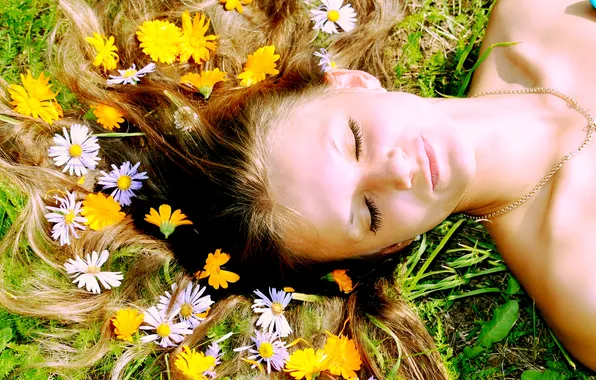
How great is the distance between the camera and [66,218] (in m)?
3.24

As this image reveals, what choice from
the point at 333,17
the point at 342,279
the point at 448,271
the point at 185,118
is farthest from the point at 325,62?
the point at 448,271

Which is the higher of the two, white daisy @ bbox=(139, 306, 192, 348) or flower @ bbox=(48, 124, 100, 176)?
flower @ bbox=(48, 124, 100, 176)

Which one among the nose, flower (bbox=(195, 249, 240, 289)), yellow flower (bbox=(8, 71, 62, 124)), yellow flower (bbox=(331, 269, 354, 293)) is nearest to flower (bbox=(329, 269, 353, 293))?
yellow flower (bbox=(331, 269, 354, 293))

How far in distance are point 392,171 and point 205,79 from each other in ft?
3.59

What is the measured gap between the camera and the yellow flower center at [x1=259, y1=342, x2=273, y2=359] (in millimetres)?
3221

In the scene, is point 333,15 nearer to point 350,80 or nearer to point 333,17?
point 333,17

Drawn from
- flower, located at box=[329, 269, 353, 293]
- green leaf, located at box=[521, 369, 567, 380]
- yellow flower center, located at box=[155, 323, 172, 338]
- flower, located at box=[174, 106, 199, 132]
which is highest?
flower, located at box=[174, 106, 199, 132]

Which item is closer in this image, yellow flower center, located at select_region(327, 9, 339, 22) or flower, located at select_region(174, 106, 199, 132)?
flower, located at select_region(174, 106, 199, 132)

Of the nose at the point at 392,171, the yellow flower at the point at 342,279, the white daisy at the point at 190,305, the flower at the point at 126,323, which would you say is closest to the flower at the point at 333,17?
the nose at the point at 392,171

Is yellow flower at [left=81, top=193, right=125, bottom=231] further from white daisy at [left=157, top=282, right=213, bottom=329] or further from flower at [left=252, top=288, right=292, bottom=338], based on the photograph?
flower at [left=252, top=288, right=292, bottom=338]

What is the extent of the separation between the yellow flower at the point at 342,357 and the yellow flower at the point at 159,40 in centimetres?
156

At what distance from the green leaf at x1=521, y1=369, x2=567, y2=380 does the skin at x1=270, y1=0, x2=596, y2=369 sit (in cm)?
14

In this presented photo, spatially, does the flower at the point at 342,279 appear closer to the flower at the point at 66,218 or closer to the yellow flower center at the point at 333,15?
the flower at the point at 66,218

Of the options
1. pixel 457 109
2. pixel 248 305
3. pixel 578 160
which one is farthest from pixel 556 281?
pixel 248 305
